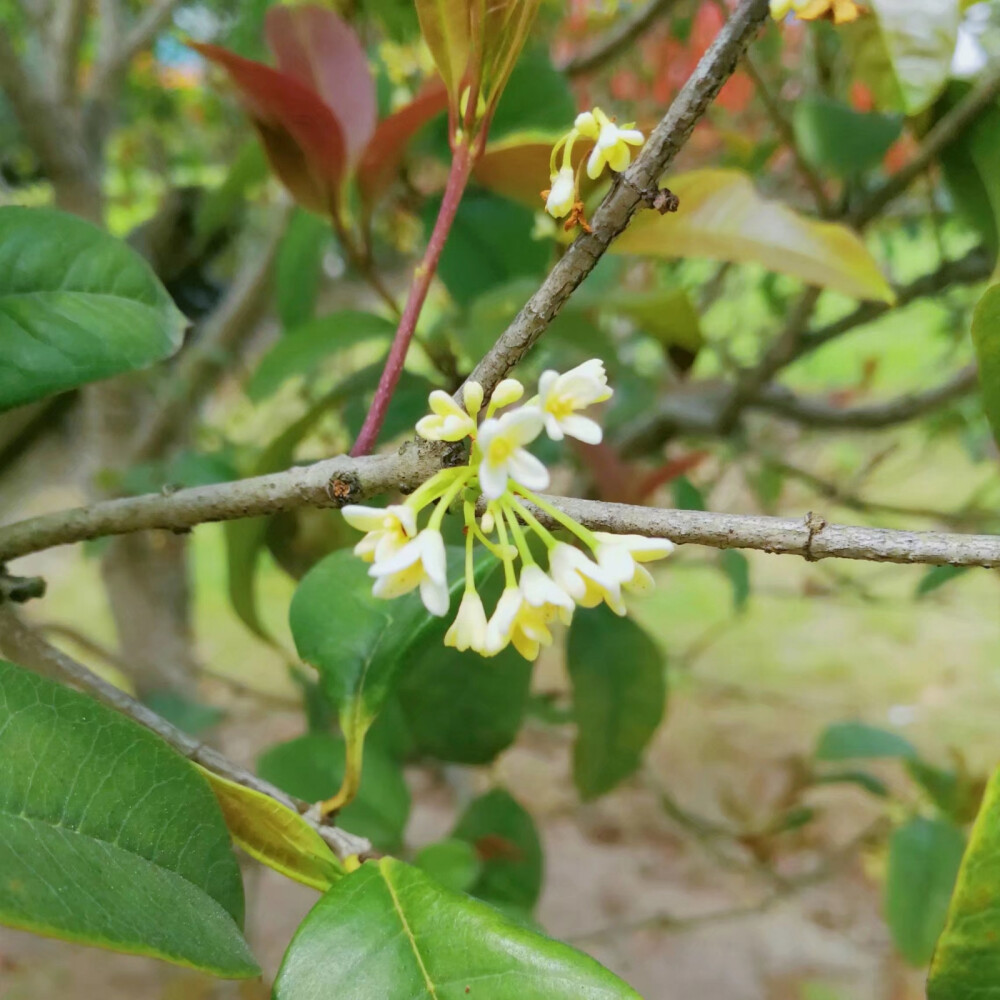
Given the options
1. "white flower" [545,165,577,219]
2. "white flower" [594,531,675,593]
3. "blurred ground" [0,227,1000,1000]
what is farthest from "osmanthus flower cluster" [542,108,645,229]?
"blurred ground" [0,227,1000,1000]

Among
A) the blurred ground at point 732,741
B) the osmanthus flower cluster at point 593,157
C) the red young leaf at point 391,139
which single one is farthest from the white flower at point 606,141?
the blurred ground at point 732,741

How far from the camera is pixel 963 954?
289mm

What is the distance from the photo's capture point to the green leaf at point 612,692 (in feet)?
2.49

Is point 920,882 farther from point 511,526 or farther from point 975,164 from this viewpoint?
point 511,526

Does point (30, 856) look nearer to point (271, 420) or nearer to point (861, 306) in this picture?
point (861, 306)

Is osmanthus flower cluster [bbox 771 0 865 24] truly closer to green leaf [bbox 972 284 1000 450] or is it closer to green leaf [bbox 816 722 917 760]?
green leaf [bbox 972 284 1000 450]

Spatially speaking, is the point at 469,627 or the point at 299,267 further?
the point at 299,267

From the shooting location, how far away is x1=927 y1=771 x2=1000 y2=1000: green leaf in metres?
0.28

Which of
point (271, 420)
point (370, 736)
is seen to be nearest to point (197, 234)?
point (271, 420)

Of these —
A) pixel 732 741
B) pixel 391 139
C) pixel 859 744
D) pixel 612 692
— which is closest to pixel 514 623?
pixel 391 139

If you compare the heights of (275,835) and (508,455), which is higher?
(508,455)

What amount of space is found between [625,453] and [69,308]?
77 centimetres

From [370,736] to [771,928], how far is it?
3.11 ft

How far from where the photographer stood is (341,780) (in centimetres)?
66
